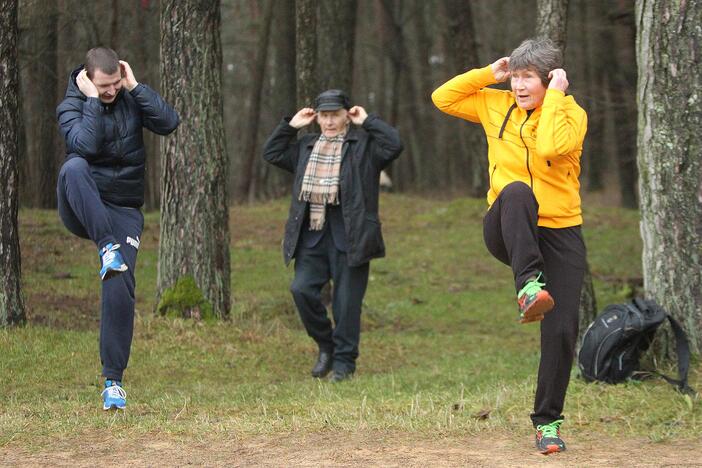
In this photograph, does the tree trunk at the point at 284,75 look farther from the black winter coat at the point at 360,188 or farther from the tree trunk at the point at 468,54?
the black winter coat at the point at 360,188

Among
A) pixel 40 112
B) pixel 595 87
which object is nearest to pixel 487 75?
pixel 40 112

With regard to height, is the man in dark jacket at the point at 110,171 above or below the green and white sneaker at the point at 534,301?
above

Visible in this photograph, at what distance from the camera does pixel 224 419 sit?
22.0ft

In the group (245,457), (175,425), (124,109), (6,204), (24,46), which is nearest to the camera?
(245,457)

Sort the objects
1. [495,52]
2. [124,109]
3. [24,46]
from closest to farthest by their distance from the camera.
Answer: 1. [124,109]
2. [24,46]
3. [495,52]

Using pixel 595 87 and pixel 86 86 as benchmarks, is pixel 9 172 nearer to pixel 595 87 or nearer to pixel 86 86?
pixel 86 86

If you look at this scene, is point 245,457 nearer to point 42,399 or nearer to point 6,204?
point 42,399

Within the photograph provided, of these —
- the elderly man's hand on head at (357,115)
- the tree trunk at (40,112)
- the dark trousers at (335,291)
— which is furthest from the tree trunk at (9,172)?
the tree trunk at (40,112)

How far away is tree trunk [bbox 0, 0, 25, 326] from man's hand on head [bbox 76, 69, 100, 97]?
7.89ft

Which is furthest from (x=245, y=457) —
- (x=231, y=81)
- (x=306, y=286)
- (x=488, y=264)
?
(x=231, y=81)

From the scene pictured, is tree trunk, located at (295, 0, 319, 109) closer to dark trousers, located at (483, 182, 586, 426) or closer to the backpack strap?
the backpack strap

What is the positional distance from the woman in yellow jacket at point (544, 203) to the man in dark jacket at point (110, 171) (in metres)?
2.41

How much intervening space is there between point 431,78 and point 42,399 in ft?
84.1

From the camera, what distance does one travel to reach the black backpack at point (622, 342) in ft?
23.1
